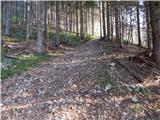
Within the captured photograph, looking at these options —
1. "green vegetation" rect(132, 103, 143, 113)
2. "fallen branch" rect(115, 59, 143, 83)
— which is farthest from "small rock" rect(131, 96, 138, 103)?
"fallen branch" rect(115, 59, 143, 83)

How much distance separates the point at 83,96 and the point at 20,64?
5928 mm

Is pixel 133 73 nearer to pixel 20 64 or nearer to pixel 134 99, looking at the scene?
pixel 134 99

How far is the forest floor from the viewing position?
7.07 metres

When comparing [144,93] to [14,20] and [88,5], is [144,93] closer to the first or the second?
[88,5]

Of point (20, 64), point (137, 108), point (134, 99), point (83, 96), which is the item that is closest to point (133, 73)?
point (134, 99)

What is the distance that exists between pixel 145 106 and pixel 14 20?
31036 millimetres

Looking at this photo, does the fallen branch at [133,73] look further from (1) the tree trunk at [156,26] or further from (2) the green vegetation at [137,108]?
(2) the green vegetation at [137,108]

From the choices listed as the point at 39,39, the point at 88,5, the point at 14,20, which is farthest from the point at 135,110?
the point at 14,20

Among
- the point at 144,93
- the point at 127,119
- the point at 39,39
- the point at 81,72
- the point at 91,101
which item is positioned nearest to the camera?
the point at 127,119

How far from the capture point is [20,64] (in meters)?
12.7

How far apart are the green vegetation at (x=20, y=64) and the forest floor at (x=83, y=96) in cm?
97

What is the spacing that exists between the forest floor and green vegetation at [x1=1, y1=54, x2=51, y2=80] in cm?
97

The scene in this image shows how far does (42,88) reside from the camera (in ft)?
28.5

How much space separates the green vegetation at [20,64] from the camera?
11047mm
